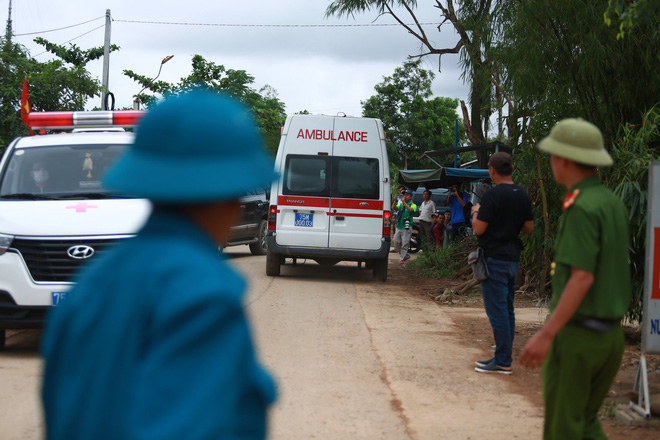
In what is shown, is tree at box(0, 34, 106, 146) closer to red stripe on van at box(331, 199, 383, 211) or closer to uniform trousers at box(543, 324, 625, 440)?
red stripe on van at box(331, 199, 383, 211)

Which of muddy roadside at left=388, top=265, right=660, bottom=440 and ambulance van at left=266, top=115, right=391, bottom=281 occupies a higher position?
ambulance van at left=266, top=115, right=391, bottom=281

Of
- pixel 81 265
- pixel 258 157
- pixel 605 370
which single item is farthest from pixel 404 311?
pixel 258 157

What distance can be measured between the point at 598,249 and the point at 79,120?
7316 millimetres

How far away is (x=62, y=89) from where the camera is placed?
877 inches

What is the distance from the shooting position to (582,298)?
3521mm

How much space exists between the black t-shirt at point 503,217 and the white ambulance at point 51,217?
3111 millimetres

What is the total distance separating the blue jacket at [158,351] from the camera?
1.34 meters

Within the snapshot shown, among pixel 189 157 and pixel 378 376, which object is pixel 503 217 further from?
pixel 189 157

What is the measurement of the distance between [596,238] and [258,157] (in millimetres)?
2433

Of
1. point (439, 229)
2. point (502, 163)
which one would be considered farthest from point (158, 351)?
point (439, 229)

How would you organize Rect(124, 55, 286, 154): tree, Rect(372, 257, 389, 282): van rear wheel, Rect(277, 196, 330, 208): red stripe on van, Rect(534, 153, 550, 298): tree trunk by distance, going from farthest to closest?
Rect(124, 55, 286, 154): tree → Rect(372, 257, 389, 282): van rear wheel → Rect(277, 196, 330, 208): red stripe on van → Rect(534, 153, 550, 298): tree trunk

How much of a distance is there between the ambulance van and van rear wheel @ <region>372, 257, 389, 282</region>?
1.58 ft

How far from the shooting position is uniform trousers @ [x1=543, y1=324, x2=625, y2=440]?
11.6ft

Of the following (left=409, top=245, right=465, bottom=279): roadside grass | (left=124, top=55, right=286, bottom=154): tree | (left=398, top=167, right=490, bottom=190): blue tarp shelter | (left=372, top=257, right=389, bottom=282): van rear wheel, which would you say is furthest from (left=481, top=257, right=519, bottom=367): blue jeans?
(left=124, top=55, right=286, bottom=154): tree
